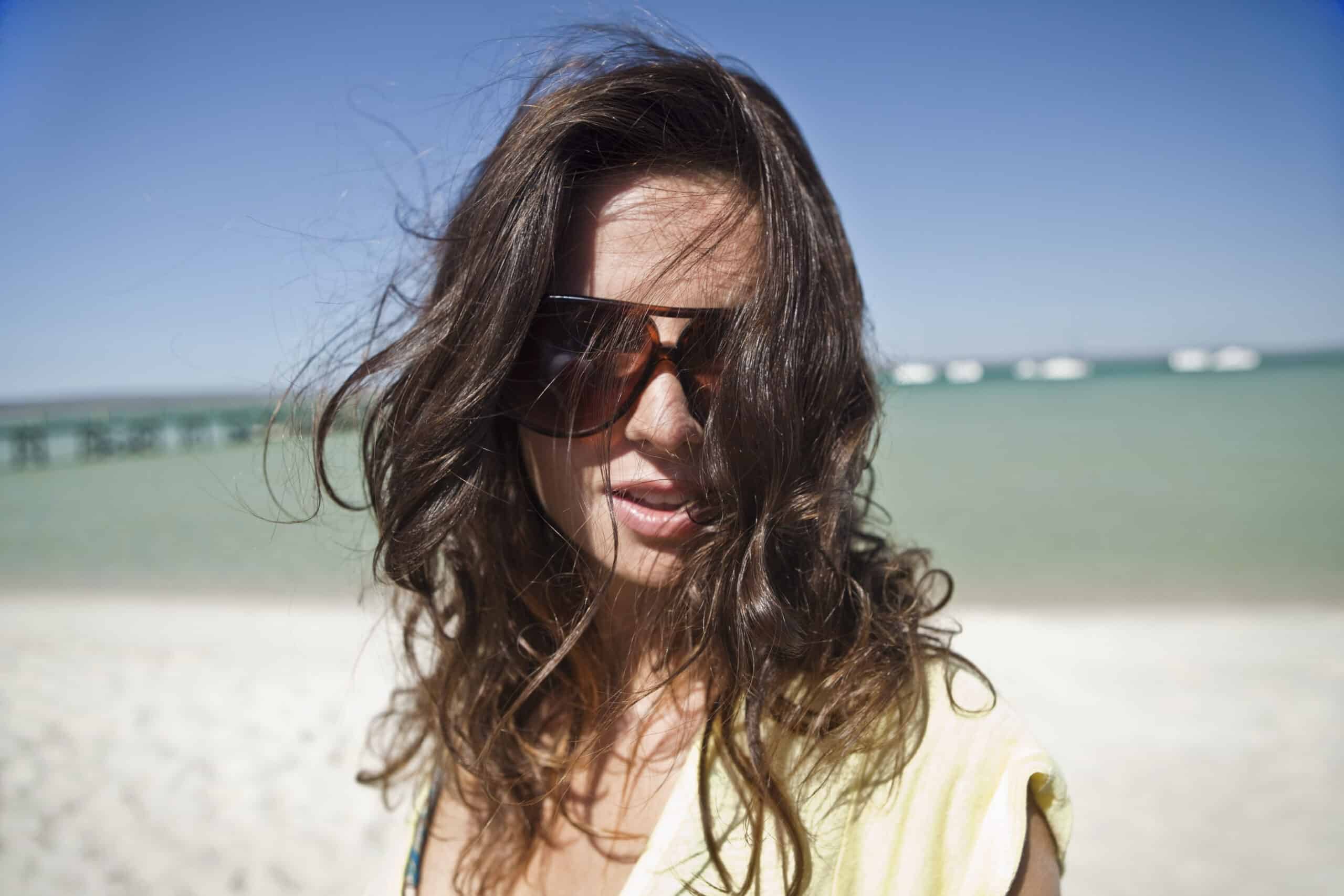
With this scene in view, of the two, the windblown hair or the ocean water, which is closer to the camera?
the windblown hair

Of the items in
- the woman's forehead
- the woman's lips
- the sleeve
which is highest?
the woman's forehead

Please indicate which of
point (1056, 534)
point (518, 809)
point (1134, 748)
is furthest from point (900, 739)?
point (1056, 534)

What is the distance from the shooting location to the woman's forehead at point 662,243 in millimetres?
1406

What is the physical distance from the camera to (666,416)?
1423 millimetres

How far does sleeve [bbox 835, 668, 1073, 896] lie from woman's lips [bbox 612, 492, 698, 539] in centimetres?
56

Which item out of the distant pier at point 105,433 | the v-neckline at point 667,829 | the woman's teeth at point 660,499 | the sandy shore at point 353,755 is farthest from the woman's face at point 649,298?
the distant pier at point 105,433

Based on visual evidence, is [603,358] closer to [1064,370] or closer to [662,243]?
[662,243]

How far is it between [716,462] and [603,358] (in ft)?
0.95

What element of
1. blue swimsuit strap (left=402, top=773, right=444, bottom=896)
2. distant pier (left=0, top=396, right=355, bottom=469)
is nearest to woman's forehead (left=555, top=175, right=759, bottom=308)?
blue swimsuit strap (left=402, top=773, right=444, bottom=896)

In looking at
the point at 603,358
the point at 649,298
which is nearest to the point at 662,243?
the point at 649,298

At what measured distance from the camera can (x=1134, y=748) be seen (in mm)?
5633

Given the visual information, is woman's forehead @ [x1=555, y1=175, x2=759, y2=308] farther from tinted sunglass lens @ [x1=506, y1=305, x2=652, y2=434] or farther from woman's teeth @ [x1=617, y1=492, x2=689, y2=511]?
woman's teeth @ [x1=617, y1=492, x2=689, y2=511]

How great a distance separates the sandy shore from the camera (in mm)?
4352

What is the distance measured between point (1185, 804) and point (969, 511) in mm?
10792
